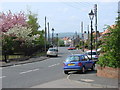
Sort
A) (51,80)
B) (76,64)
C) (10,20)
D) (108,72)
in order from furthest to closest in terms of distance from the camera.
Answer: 1. (10,20)
2. (76,64)
3. (108,72)
4. (51,80)

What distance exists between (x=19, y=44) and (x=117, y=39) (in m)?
25.3

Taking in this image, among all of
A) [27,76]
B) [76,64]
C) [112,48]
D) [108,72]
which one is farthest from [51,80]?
[112,48]

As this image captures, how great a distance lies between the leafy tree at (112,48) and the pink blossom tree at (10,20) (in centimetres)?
2872

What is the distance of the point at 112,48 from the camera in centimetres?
1644

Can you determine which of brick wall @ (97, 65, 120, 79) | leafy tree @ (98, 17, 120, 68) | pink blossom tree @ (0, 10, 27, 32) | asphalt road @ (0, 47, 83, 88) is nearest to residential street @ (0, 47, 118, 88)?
asphalt road @ (0, 47, 83, 88)

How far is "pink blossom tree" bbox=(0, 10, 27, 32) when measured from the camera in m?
43.9

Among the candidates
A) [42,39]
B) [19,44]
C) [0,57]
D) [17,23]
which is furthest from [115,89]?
[42,39]

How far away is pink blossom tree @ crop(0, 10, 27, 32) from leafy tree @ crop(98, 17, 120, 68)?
2872 cm

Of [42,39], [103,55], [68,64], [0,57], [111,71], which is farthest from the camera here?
[42,39]

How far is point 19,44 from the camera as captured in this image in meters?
39.6

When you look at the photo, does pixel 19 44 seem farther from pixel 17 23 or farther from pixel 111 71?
pixel 111 71

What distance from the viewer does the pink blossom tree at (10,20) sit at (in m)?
43.9

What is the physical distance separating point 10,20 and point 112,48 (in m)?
33.2

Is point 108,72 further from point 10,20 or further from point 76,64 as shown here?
point 10,20
